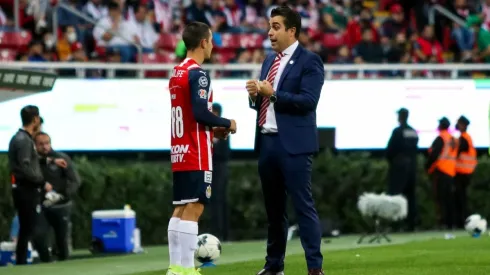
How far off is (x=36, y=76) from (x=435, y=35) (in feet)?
65.9

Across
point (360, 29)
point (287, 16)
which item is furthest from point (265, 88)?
point (360, 29)

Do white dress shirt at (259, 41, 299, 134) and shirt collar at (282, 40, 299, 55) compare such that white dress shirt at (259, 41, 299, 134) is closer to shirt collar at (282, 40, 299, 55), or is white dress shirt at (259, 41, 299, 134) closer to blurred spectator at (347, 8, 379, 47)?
shirt collar at (282, 40, 299, 55)

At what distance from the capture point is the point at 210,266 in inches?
653

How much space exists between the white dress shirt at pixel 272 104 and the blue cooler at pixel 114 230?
30.7 ft

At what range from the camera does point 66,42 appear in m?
27.1

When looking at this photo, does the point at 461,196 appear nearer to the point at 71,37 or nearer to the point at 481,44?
the point at 481,44

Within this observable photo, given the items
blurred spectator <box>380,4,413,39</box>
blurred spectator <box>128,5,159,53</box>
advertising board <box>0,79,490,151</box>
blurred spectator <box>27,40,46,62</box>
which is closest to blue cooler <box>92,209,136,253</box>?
advertising board <box>0,79,490,151</box>

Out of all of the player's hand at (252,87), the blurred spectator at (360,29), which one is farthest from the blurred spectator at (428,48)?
the player's hand at (252,87)

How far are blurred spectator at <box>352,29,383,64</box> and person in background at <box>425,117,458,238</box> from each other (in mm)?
3270

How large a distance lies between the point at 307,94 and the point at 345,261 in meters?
4.34

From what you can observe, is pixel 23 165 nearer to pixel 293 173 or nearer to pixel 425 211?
pixel 293 173

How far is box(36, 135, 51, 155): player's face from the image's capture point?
2028 cm

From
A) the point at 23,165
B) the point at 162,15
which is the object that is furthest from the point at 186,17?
the point at 23,165

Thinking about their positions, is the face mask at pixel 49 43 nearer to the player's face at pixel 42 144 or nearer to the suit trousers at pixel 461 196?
the player's face at pixel 42 144
